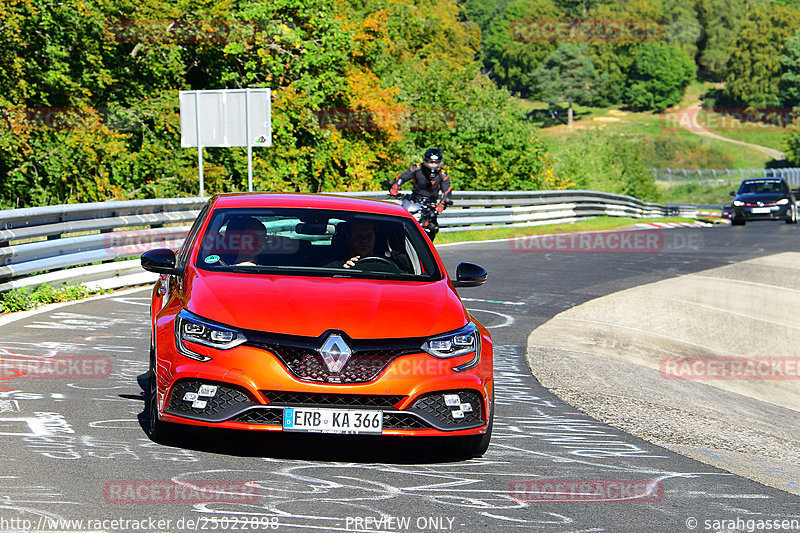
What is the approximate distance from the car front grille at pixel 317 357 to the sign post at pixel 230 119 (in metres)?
18.6

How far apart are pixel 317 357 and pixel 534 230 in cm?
2581

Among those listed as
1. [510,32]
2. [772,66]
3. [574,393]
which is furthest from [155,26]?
[510,32]

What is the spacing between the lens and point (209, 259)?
6.82 metres

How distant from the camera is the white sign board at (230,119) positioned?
2389 centimetres

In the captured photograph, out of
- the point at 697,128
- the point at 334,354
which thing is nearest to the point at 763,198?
the point at 334,354

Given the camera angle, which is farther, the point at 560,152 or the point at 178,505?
the point at 560,152

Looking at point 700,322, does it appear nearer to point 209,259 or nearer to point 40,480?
point 209,259

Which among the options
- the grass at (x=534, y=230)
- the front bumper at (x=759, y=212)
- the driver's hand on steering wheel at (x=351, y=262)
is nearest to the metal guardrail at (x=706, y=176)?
the front bumper at (x=759, y=212)

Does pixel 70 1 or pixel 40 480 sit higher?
pixel 70 1

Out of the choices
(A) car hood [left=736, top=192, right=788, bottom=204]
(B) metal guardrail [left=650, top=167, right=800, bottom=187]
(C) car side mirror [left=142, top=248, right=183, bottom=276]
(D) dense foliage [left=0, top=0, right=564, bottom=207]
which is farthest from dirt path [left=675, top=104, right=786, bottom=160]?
(C) car side mirror [left=142, top=248, right=183, bottom=276]

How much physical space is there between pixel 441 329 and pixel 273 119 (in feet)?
90.5

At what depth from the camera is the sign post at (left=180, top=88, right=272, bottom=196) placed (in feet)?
78.4

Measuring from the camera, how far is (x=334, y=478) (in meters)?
5.58

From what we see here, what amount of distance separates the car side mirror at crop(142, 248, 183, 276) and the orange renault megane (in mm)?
13
